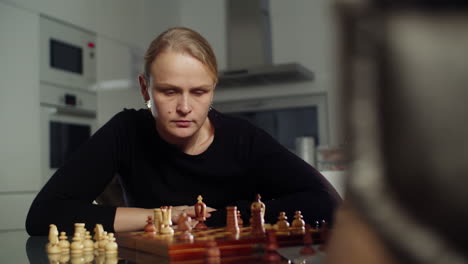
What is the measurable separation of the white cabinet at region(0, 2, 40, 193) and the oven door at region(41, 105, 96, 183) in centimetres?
6

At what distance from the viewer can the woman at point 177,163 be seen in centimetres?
113

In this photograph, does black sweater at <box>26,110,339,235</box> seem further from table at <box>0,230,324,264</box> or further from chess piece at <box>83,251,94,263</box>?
chess piece at <box>83,251,94,263</box>

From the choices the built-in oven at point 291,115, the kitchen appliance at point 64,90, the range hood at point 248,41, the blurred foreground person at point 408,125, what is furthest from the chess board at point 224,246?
the range hood at point 248,41

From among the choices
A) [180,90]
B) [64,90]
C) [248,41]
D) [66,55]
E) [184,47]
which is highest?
[248,41]

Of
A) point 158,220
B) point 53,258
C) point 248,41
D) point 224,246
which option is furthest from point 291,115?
point 224,246

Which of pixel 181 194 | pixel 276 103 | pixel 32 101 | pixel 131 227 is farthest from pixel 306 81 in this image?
pixel 131 227

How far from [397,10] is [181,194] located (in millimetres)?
1217

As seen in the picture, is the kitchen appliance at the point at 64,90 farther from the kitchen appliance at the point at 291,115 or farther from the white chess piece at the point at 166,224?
the white chess piece at the point at 166,224

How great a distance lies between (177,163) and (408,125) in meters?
1.21

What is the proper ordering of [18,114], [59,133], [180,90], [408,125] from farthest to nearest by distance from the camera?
[59,133] < [18,114] < [180,90] < [408,125]

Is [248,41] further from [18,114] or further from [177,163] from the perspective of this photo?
[177,163]

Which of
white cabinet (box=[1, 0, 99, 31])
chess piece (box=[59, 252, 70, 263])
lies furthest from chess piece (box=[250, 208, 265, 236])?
white cabinet (box=[1, 0, 99, 31])

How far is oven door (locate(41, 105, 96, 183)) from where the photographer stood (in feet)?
10.5

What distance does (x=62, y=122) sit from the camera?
3348mm
